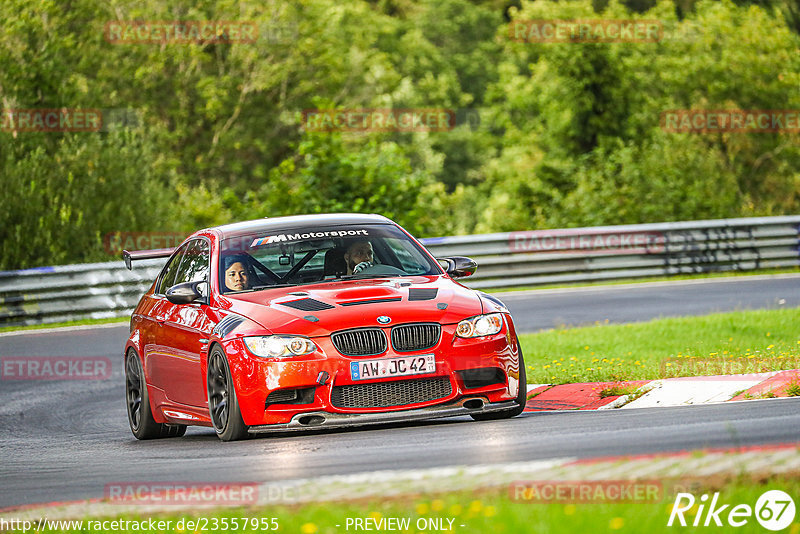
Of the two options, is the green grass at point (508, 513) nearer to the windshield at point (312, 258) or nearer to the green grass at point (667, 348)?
the windshield at point (312, 258)

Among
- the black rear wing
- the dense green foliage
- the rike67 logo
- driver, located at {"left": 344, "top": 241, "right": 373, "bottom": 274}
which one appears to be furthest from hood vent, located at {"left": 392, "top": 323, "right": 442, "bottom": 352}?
the dense green foliage

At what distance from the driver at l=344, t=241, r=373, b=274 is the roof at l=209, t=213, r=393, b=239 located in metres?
0.33

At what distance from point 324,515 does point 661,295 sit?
16.4m

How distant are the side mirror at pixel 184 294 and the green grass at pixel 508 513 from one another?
12.8ft

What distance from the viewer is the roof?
1025 cm

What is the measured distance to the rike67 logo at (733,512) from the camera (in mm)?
4914

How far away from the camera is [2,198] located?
2462 cm

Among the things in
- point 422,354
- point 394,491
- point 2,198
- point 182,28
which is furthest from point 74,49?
point 394,491

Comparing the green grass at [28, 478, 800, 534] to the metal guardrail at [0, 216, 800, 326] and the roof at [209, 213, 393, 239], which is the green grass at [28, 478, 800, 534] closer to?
the roof at [209, 213, 393, 239]

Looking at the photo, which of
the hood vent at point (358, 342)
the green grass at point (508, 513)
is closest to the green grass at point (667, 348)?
the hood vent at point (358, 342)

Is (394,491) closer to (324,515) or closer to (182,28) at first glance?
(324,515)

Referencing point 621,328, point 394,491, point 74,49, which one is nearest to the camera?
point 394,491

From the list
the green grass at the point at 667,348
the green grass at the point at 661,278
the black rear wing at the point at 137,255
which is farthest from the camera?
the green grass at the point at 661,278

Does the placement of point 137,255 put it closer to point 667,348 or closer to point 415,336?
point 415,336
